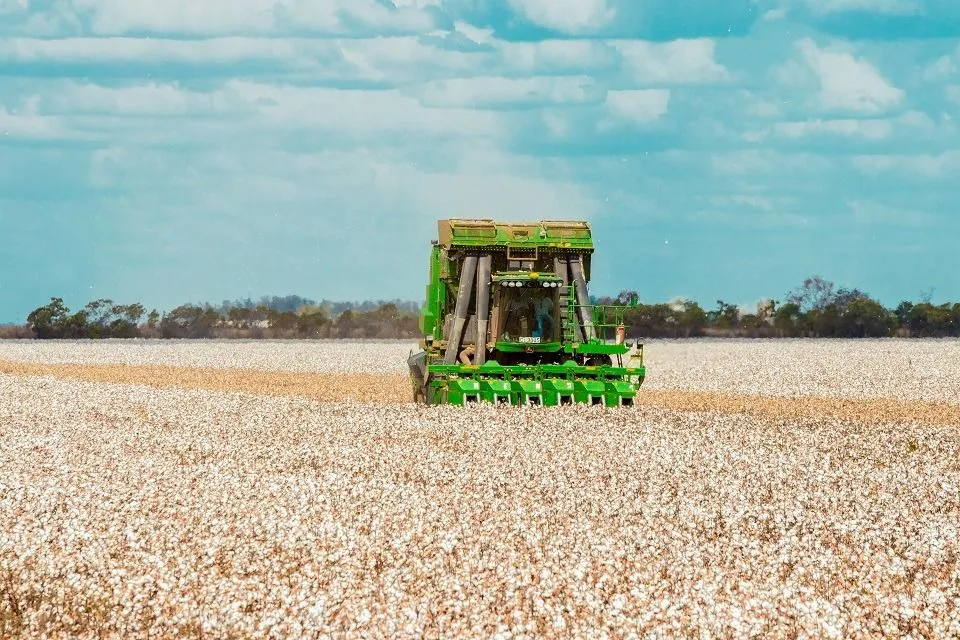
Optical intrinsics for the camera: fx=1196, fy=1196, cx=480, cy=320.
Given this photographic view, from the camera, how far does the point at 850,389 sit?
32.6m

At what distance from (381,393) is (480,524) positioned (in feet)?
61.5

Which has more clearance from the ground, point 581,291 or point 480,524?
point 581,291

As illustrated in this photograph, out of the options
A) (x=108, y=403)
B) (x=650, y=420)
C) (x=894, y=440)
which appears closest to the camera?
(x=894, y=440)

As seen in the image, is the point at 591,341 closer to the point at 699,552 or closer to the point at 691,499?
the point at 691,499

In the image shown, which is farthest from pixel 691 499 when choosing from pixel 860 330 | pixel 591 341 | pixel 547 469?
pixel 860 330

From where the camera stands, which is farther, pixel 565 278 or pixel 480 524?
pixel 565 278

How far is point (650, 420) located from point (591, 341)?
2503mm

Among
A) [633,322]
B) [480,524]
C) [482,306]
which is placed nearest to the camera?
[480,524]

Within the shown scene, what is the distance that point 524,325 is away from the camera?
23.3 m

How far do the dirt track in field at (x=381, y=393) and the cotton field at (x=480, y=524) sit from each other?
4.20 feet

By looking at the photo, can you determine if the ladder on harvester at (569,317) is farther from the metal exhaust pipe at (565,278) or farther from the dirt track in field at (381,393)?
the dirt track in field at (381,393)

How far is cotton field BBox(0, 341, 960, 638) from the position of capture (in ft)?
28.3

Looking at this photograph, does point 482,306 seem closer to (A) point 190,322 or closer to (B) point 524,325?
(B) point 524,325

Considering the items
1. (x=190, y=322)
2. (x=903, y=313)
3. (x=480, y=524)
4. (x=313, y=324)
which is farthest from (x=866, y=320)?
(x=480, y=524)
